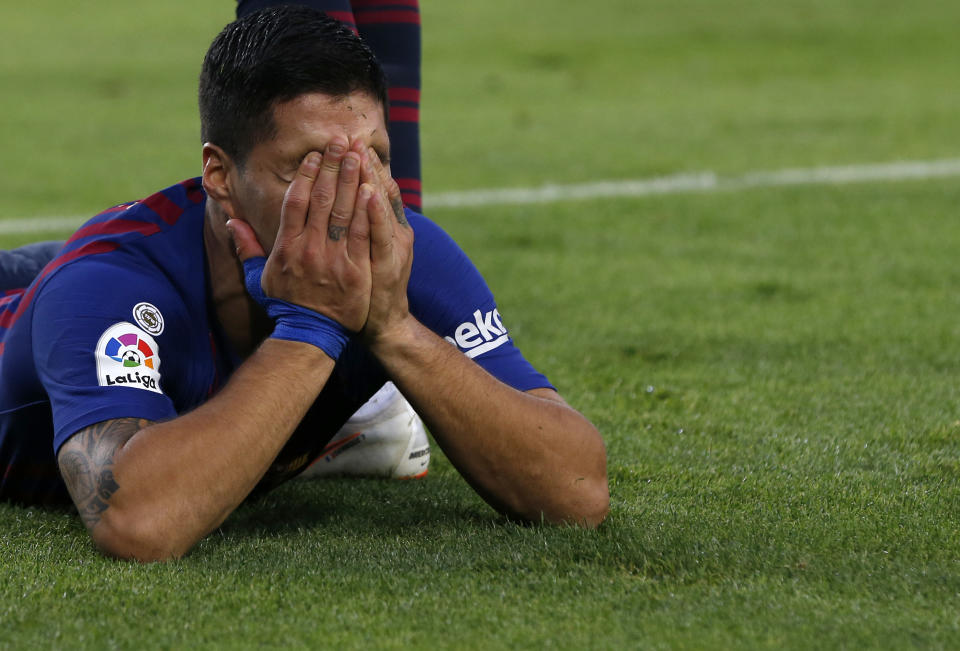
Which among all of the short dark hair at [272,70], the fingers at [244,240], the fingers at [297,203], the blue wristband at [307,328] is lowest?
the blue wristband at [307,328]

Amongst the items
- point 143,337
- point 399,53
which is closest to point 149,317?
point 143,337

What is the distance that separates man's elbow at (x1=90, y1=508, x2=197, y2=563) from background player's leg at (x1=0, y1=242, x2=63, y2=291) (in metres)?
1.52

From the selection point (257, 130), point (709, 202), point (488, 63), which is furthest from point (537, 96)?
point (257, 130)

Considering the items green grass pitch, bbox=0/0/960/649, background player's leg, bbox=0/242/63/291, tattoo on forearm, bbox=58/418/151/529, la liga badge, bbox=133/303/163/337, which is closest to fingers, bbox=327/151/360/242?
la liga badge, bbox=133/303/163/337

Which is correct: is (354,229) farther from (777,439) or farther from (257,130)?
(777,439)

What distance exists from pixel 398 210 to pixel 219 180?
15.0 inches

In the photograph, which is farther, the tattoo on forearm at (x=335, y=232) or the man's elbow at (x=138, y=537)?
the tattoo on forearm at (x=335, y=232)

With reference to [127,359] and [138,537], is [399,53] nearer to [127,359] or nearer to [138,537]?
[127,359]

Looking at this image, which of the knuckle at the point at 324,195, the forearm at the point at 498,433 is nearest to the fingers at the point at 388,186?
the knuckle at the point at 324,195

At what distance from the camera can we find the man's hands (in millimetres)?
2541

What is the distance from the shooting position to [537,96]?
44.8 ft

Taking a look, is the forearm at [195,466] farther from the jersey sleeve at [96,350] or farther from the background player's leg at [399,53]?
the background player's leg at [399,53]

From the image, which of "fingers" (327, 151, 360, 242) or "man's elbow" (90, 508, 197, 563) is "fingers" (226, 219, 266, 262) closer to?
"fingers" (327, 151, 360, 242)

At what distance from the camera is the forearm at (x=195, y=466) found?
7.81ft
